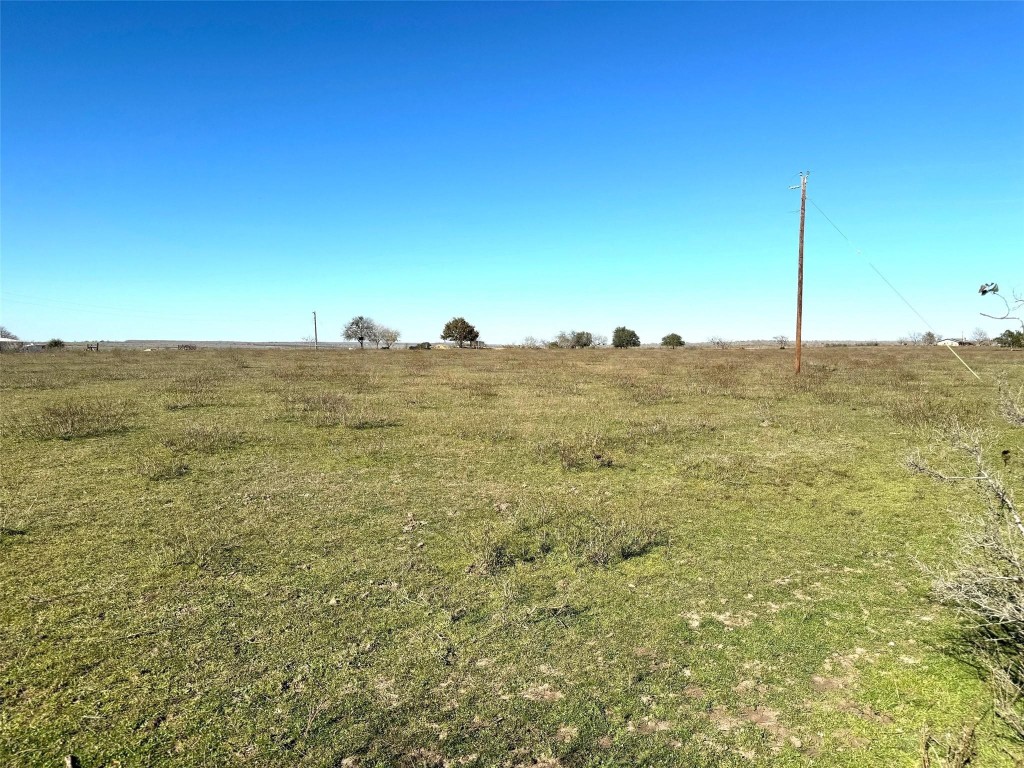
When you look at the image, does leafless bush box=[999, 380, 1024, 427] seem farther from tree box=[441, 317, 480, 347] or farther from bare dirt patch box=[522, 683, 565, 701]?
tree box=[441, 317, 480, 347]

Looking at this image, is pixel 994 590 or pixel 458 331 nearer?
pixel 994 590

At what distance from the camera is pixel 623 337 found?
86.3 meters

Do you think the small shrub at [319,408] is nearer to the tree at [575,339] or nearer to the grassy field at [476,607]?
the grassy field at [476,607]

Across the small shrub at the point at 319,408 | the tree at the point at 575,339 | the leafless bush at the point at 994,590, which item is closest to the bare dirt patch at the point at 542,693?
the leafless bush at the point at 994,590

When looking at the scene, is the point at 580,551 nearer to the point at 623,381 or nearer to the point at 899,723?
the point at 899,723

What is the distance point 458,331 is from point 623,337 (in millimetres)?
28146

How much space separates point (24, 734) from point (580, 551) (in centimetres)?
384

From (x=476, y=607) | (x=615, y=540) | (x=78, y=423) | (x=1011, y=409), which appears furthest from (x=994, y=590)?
(x=78, y=423)

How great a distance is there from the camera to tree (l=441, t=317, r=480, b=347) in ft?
281

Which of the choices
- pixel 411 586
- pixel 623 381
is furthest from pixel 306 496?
pixel 623 381

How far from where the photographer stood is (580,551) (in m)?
4.79

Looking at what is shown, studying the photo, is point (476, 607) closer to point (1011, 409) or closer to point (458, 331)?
point (1011, 409)

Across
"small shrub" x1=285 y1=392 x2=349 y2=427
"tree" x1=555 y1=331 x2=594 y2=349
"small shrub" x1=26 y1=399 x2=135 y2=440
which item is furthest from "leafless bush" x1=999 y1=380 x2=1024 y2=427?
"tree" x1=555 y1=331 x2=594 y2=349

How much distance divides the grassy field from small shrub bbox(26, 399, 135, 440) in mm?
1073
